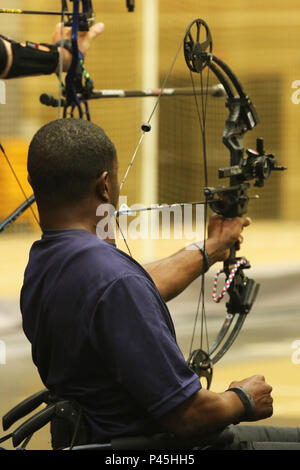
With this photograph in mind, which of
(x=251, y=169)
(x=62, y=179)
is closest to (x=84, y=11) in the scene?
(x=251, y=169)

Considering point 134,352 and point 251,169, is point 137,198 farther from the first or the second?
point 134,352

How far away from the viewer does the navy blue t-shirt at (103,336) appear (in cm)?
135

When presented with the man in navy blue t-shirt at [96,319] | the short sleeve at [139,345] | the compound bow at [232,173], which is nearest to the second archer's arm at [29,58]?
the compound bow at [232,173]

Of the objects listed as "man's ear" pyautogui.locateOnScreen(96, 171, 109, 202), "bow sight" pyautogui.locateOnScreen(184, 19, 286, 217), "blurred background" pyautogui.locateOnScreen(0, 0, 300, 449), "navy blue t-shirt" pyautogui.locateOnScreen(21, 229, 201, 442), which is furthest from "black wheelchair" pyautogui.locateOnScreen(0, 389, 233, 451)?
"blurred background" pyautogui.locateOnScreen(0, 0, 300, 449)

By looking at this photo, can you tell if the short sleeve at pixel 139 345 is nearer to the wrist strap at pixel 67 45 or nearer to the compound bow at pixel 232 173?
the compound bow at pixel 232 173

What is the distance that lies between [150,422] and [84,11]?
169 cm

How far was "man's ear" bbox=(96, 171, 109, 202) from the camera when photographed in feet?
4.82

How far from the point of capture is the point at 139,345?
1.35 meters

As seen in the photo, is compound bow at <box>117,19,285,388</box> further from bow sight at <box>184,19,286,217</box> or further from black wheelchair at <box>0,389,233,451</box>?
black wheelchair at <box>0,389,233,451</box>

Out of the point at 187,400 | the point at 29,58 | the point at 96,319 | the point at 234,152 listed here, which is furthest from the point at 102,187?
the point at 29,58

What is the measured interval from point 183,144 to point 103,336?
663 centimetres

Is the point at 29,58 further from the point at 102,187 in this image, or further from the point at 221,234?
the point at 102,187

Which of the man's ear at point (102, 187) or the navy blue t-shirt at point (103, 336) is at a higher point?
the man's ear at point (102, 187)

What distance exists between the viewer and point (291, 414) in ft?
11.2
